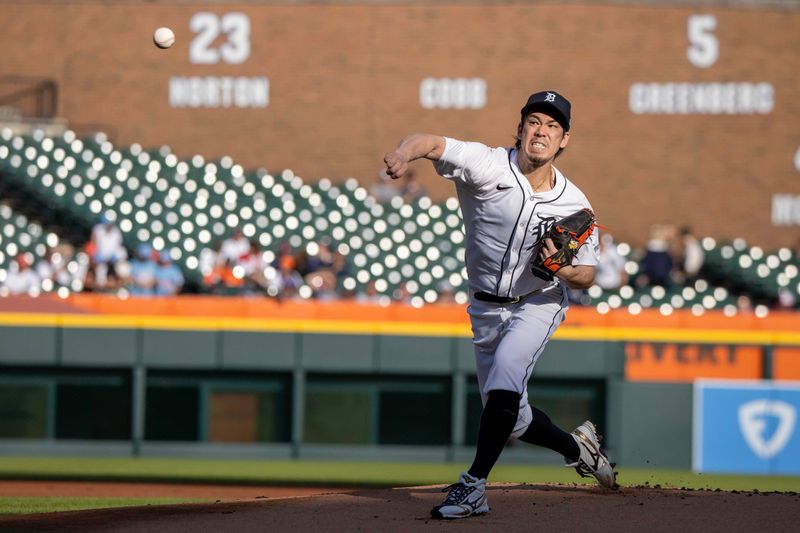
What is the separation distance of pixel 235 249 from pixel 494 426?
389 inches

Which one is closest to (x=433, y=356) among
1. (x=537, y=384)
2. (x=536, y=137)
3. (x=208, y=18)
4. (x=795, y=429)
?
(x=537, y=384)

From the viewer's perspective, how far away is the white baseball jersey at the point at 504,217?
591 cm

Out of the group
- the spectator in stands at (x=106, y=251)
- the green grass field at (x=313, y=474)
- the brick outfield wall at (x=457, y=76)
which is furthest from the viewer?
the brick outfield wall at (x=457, y=76)

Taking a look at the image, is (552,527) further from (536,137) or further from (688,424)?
(688,424)

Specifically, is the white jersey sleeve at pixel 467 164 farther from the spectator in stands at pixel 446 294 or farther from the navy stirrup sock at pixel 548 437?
the spectator in stands at pixel 446 294

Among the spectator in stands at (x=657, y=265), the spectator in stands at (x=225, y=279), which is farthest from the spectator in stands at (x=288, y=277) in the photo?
the spectator in stands at (x=657, y=265)

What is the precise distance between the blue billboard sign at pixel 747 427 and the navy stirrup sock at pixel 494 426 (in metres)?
7.83

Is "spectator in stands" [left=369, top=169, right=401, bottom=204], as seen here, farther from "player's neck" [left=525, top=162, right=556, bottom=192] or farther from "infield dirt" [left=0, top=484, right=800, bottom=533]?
"player's neck" [left=525, top=162, right=556, bottom=192]

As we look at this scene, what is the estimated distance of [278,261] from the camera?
1533 centimetres

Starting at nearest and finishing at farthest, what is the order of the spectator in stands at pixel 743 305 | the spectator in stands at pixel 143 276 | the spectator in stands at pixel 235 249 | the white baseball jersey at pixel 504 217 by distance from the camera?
1. the white baseball jersey at pixel 504 217
2. the spectator in stands at pixel 143 276
3. the spectator in stands at pixel 235 249
4. the spectator in stands at pixel 743 305

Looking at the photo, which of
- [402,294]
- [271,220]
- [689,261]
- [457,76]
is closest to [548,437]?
[402,294]

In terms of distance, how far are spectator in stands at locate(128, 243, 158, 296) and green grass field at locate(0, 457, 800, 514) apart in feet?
7.11

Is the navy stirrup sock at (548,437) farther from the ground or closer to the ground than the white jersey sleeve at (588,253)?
closer to the ground

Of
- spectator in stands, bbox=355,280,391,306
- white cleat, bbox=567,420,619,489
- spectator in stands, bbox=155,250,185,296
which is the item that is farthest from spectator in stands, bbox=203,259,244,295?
white cleat, bbox=567,420,619,489
